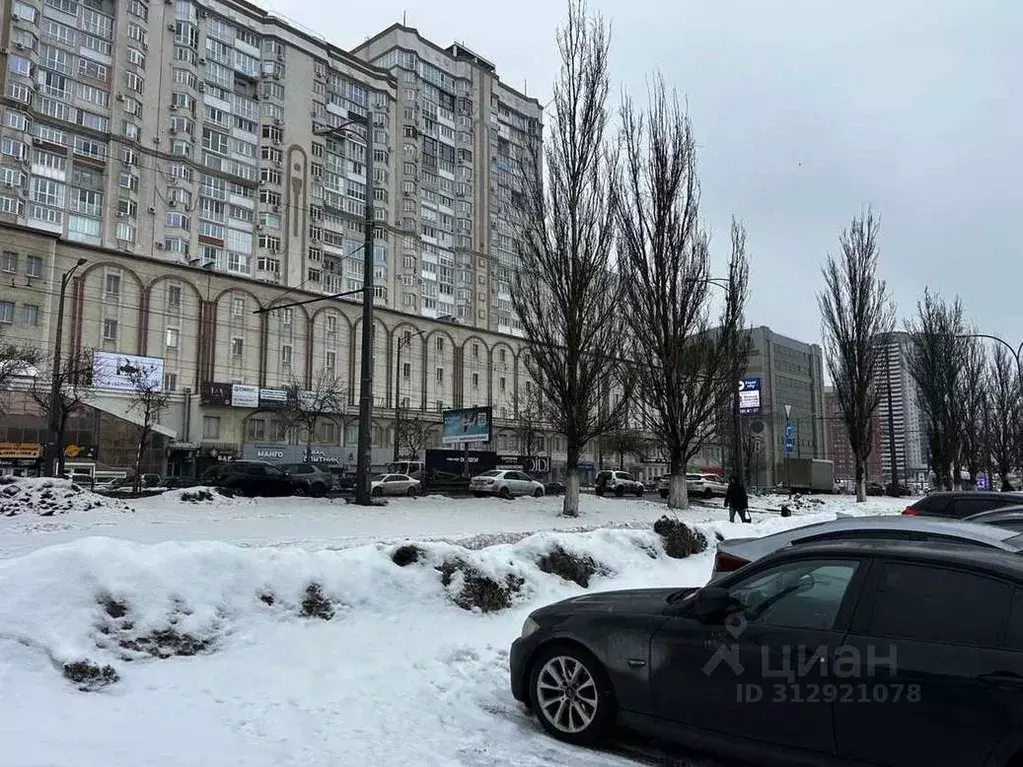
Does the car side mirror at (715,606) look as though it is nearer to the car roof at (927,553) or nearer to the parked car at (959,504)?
the car roof at (927,553)

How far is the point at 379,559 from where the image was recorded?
8141 millimetres

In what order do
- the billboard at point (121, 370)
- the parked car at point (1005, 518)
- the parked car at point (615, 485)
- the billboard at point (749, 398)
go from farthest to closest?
the billboard at point (121, 370) → the parked car at point (615, 485) → the billboard at point (749, 398) → the parked car at point (1005, 518)

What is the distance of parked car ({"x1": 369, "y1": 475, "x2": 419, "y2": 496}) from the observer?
35156mm

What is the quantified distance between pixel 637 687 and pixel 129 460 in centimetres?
5600

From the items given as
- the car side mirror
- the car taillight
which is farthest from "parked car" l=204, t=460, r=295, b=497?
the car side mirror

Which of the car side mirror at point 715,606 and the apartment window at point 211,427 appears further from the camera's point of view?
the apartment window at point 211,427

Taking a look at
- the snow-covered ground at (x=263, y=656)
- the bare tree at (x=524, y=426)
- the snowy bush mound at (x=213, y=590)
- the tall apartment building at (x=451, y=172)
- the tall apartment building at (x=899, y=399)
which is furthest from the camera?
the tall apartment building at (x=451, y=172)

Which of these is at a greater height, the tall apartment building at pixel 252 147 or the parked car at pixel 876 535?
the tall apartment building at pixel 252 147

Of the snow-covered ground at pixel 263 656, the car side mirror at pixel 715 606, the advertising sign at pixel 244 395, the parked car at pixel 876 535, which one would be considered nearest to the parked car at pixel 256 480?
the snow-covered ground at pixel 263 656

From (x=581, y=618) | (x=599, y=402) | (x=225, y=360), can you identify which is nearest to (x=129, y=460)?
(x=225, y=360)

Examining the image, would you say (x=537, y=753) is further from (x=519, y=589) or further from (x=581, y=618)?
(x=519, y=589)

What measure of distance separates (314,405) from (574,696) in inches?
2364

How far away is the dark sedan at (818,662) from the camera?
3385 millimetres

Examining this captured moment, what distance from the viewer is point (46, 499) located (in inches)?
600
